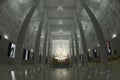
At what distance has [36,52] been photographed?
15602 mm

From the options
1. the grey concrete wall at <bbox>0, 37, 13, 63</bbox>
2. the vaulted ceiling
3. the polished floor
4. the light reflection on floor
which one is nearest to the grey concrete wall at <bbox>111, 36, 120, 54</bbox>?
the vaulted ceiling

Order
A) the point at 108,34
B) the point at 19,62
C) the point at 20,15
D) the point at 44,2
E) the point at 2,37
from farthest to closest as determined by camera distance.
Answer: the point at 44,2 < the point at 20,15 < the point at 108,34 < the point at 2,37 < the point at 19,62

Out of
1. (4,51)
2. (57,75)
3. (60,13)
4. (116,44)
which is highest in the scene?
(60,13)

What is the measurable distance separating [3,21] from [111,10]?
53.6 ft


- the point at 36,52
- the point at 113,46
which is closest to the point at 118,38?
the point at 113,46

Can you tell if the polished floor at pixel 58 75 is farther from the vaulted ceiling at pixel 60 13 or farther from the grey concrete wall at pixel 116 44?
the grey concrete wall at pixel 116 44

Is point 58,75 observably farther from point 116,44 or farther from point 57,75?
point 116,44

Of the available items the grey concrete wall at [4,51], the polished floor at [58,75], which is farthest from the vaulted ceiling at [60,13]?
the polished floor at [58,75]

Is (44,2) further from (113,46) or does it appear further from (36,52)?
(113,46)

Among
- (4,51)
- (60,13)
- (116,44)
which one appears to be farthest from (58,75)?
(60,13)

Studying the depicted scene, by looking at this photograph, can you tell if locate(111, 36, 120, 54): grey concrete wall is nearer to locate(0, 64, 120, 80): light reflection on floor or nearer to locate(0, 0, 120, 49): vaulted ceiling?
locate(0, 0, 120, 49): vaulted ceiling

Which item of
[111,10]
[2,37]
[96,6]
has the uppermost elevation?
[96,6]

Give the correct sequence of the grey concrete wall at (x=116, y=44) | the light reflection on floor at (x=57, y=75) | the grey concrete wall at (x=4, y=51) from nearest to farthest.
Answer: the light reflection on floor at (x=57, y=75), the grey concrete wall at (x=4, y=51), the grey concrete wall at (x=116, y=44)

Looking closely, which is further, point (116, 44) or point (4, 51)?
point (116, 44)
